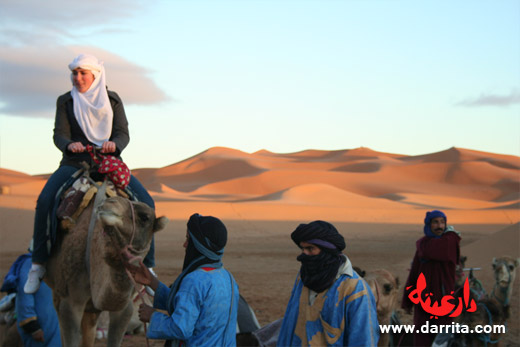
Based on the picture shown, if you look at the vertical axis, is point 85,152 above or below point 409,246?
above

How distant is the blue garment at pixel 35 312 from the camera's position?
6.00 metres

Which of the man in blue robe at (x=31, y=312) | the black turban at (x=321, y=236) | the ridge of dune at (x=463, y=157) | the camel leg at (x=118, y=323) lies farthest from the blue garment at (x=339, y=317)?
the ridge of dune at (x=463, y=157)

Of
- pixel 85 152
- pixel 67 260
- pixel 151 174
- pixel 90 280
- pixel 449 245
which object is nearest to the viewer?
pixel 90 280

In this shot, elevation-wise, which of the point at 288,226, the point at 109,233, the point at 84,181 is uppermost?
the point at 84,181

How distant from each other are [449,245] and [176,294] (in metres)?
4.48

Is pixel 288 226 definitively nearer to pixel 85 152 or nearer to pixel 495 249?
pixel 495 249

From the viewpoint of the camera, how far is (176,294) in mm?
3545

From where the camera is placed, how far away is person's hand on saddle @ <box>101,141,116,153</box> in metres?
5.30

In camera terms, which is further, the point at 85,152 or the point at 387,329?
the point at 85,152

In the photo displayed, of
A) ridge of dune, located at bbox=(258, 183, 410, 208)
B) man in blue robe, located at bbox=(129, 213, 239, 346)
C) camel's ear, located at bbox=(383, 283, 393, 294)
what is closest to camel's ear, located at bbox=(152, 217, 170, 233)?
man in blue robe, located at bbox=(129, 213, 239, 346)

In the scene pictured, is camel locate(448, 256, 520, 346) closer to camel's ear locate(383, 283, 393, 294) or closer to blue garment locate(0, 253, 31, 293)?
camel's ear locate(383, 283, 393, 294)

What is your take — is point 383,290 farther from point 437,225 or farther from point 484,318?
point 437,225

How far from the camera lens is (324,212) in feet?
150

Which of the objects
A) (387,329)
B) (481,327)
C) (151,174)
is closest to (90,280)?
(387,329)
